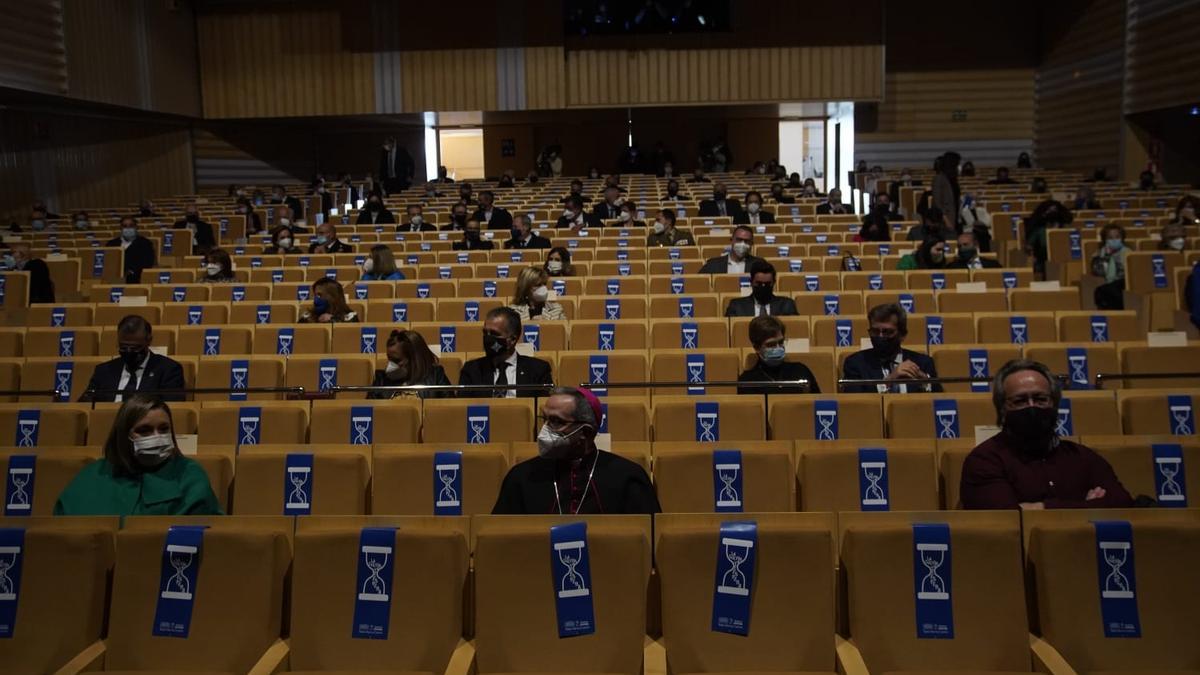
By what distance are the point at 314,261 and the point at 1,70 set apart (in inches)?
294

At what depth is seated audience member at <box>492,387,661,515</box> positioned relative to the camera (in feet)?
11.5

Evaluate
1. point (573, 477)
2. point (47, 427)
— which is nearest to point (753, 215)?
point (47, 427)

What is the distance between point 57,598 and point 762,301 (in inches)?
192

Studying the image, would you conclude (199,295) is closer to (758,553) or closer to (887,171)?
(758,553)

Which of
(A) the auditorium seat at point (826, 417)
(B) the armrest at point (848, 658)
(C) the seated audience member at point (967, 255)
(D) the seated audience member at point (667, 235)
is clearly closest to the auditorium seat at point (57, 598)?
(B) the armrest at point (848, 658)

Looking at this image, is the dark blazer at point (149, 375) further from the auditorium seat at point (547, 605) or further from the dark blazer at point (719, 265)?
the dark blazer at point (719, 265)

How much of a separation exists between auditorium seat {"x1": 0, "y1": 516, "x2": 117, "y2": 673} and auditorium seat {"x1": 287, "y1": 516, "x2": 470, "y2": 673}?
0.48 m

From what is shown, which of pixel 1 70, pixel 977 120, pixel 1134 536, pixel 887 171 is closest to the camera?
pixel 1134 536

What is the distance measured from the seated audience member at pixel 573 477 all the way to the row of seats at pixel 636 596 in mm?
432

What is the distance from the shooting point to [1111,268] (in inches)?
354

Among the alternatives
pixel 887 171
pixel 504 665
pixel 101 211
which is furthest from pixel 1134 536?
pixel 887 171

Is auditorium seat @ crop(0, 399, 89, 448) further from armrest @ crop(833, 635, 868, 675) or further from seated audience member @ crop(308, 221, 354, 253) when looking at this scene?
seated audience member @ crop(308, 221, 354, 253)

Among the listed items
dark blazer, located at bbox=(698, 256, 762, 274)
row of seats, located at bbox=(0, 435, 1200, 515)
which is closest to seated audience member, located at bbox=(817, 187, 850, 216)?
dark blazer, located at bbox=(698, 256, 762, 274)

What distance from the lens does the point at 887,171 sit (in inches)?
850
